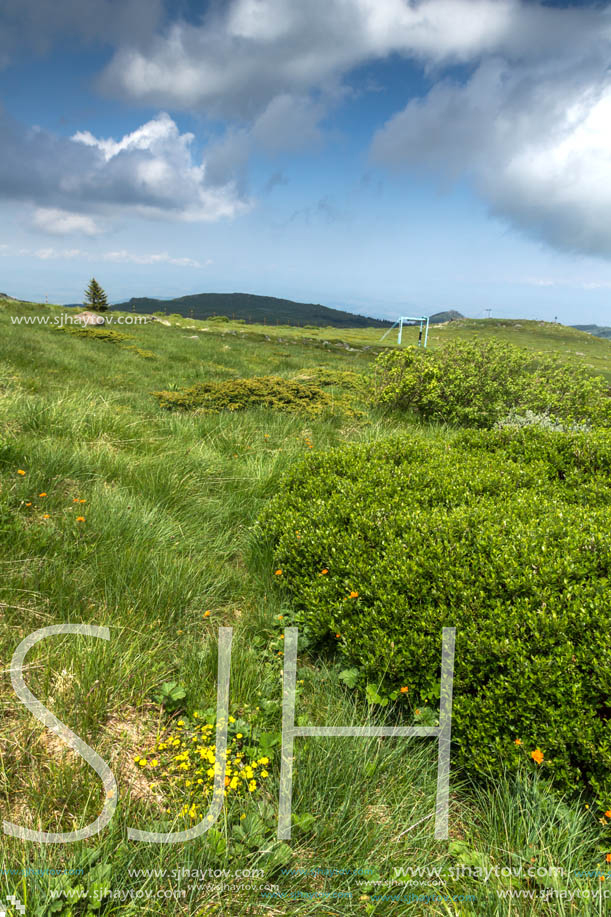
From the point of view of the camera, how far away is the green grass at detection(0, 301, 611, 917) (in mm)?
1860

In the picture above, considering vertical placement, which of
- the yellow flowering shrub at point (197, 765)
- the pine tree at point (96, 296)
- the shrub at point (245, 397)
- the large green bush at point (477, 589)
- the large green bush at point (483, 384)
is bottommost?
the yellow flowering shrub at point (197, 765)

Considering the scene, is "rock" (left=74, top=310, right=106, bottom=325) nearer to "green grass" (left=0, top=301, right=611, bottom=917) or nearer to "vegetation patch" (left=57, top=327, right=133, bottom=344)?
"vegetation patch" (left=57, top=327, right=133, bottom=344)

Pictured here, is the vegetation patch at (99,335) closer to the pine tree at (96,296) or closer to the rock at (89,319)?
the rock at (89,319)

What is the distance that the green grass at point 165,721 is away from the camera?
186 cm

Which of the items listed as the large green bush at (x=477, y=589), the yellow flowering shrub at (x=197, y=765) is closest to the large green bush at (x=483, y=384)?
the large green bush at (x=477, y=589)

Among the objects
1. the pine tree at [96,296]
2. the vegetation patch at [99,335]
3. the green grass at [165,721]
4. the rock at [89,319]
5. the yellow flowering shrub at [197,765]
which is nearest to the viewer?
the green grass at [165,721]

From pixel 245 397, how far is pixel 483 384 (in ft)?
17.0

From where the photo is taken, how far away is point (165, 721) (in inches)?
102

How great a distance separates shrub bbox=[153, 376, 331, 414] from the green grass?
3.81m

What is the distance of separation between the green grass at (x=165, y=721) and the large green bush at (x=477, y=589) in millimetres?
259

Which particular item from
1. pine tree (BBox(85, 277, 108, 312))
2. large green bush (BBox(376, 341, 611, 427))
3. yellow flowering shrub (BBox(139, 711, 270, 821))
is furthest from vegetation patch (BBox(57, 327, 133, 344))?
pine tree (BBox(85, 277, 108, 312))

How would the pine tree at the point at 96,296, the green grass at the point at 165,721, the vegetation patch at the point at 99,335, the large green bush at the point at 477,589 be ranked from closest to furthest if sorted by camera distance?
1. the green grass at the point at 165,721
2. the large green bush at the point at 477,589
3. the vegetation patch at the point at 99,335
4. the pine tree at the point at 96,296

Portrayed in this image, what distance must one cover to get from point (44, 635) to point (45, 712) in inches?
22.0

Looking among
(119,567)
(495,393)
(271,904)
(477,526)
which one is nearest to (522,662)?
(477,526)
